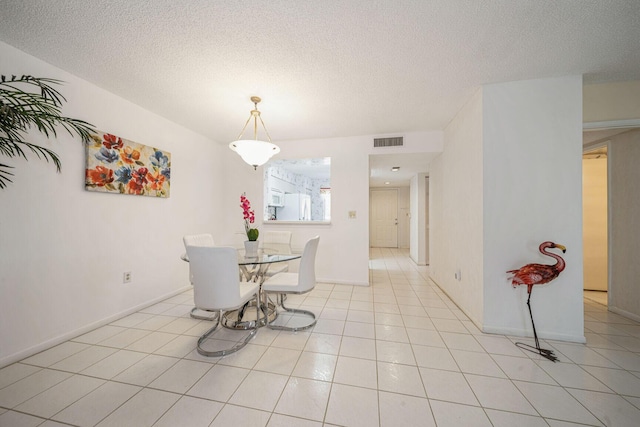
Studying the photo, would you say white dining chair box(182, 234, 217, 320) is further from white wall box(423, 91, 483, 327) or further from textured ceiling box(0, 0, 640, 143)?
white wall box(423, 91, 483, 327)

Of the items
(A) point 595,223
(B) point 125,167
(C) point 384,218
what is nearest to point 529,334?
(A) point 595,223

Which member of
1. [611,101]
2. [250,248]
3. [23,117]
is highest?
[611,101]

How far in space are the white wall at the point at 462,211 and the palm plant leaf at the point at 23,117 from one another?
3456 millimetres

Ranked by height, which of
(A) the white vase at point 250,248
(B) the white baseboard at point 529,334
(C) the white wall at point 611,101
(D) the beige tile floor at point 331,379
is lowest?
(D) the beige tile floor at point 331,379

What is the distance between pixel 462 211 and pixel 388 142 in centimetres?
158

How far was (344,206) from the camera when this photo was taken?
386 centimetres

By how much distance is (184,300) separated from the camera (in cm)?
307

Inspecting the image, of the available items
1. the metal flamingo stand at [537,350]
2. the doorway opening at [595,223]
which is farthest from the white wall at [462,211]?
the doorway opening at [595,223]

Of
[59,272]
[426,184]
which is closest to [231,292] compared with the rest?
[59,272]

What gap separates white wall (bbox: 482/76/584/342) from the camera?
2.09 meters

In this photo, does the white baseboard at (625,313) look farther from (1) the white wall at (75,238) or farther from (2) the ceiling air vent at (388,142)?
(1) the white wall at (75,238)

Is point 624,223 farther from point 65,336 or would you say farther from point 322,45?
point 65,336

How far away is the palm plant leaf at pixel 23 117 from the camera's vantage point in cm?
136

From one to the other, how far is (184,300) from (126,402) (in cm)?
180
